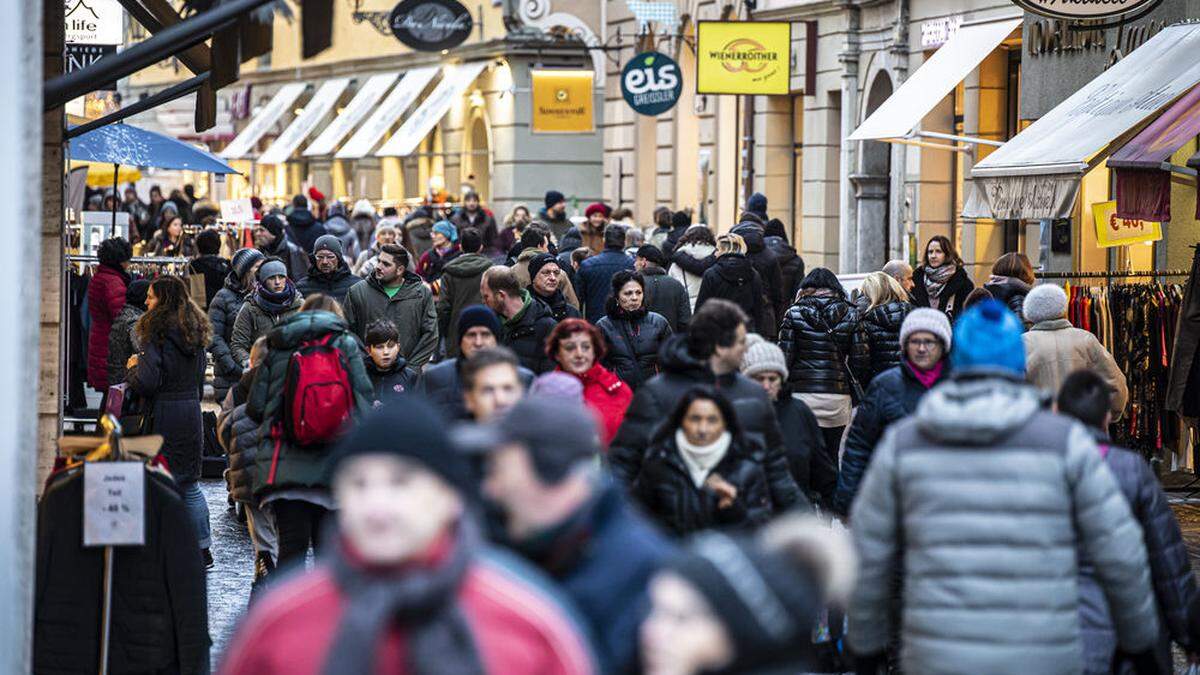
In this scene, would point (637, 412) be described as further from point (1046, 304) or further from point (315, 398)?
point (1046, 304)

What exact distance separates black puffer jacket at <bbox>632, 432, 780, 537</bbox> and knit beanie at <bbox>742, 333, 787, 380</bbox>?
5.98ft

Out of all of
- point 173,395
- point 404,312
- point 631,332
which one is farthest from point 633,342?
point 173,395

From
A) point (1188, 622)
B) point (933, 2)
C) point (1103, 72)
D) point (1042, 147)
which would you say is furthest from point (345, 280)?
point (933, 2)

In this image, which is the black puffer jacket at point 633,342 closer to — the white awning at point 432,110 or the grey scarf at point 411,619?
the grey scarf at point 411,619

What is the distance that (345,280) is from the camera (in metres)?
15.0

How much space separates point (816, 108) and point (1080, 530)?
2277 cm

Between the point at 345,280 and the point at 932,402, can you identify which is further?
the point at 345,280

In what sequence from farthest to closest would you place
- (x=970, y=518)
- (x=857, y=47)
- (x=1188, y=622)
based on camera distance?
1. (x=857, y=47)
2. (x=1188, y=622)
3. (x=970, y=518)

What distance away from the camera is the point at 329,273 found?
14.9m

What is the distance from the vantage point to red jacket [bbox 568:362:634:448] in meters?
9.82

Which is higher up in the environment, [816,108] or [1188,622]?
[816,108]

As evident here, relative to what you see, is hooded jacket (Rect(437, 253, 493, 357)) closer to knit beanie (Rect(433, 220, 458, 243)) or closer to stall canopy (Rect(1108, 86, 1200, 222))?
stall canopy (Rect(1108, 86, 1200, 222))

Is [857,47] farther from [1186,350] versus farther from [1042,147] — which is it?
[1186,350]

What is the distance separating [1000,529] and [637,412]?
8.56 ft
